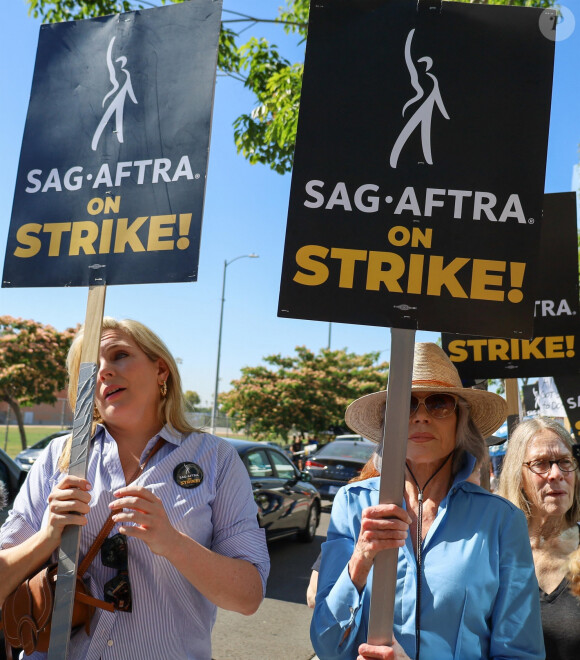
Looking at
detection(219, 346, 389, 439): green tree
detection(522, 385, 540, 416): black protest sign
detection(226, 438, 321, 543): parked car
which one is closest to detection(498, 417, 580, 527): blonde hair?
detection(522, 385, 540, 416): black protest sign

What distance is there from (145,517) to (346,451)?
13.1m

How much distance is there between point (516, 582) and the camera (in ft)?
6.26

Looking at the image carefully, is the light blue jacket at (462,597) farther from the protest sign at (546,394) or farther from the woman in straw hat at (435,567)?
the protest sign at (546,394)

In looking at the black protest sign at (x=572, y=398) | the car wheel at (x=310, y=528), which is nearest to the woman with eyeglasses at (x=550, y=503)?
the black protest sign at (x=572, y=398)

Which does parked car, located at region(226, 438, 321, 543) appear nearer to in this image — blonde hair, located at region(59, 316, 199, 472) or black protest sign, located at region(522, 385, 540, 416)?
black protest sign, located at region(522, 385, 540, 416)

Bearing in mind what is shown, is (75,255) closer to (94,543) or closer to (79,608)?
(94,543)

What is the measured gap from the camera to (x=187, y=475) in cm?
214

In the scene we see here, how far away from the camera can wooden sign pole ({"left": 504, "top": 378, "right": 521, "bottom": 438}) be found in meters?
3.67

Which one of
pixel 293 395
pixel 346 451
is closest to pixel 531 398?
pixel 346 451

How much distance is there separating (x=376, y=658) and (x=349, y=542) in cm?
48

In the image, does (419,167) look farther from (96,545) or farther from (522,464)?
(522,464)

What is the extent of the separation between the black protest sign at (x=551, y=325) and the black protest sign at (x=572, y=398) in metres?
0.49

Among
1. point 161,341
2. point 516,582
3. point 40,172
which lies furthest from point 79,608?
point 40,172

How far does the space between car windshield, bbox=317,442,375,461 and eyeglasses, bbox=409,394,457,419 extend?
1210 centimetres
